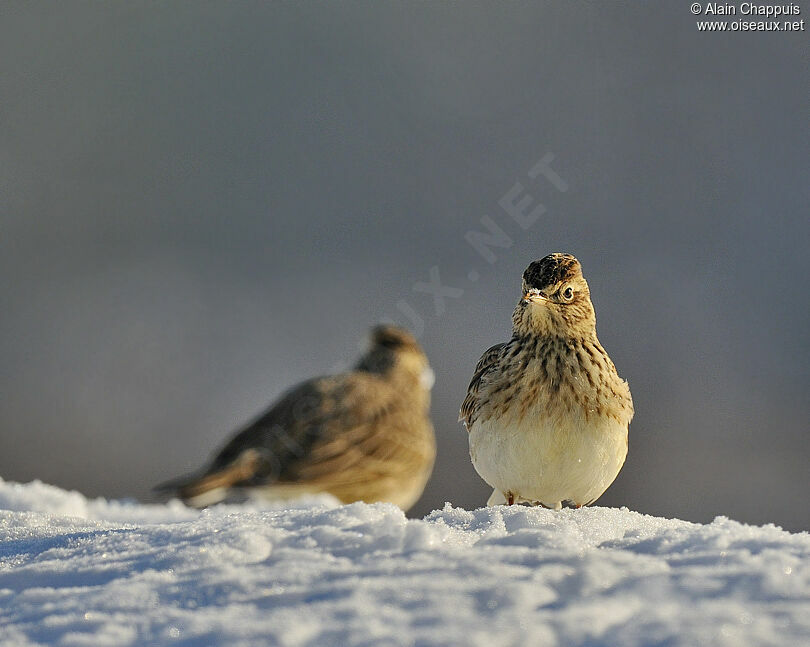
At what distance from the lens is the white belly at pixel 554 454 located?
3650mm

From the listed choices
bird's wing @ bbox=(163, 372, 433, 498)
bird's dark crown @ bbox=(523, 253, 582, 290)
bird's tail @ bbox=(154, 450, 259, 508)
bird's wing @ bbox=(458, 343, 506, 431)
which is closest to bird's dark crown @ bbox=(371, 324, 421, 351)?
bird's wing @ bbox=(163, 372, 433, 498)

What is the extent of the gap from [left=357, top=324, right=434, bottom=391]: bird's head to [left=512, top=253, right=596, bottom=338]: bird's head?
120 inches

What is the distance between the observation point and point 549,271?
13.0 feet

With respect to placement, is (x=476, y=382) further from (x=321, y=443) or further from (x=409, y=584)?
(x=409, y=584)

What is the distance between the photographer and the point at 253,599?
2.12 m

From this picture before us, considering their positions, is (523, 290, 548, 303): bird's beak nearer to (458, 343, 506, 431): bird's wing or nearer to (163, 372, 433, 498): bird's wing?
(458, 343, 506, 431): bird's wing

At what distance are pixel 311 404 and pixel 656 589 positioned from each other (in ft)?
13.2

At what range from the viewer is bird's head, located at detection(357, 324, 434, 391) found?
704 centimetres

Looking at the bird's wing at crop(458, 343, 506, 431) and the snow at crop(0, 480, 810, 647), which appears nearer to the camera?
the snow at crop(0, 480, 810, 647)

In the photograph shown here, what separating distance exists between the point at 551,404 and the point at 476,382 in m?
0.55

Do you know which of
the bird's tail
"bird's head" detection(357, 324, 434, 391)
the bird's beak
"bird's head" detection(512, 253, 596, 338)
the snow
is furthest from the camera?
"bird's head" detection(357, 324, 434, 391)

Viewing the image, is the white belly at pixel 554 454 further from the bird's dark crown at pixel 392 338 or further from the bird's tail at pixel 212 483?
the bird's dark crown at pixel 392 338

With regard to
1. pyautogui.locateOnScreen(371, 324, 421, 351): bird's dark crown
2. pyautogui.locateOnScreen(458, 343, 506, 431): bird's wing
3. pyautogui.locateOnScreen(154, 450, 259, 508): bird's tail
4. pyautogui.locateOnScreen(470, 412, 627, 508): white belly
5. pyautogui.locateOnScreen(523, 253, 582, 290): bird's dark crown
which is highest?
pyautogui.locateOnScreen(523, 253, 582, 290): bird's dark crown

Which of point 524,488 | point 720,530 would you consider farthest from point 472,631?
point 524,488
